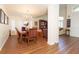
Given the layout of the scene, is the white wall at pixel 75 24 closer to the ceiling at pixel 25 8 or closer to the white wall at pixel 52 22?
the ceiling at pixel 25 8

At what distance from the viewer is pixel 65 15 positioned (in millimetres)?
10477

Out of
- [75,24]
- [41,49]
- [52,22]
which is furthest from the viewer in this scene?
[75,24]

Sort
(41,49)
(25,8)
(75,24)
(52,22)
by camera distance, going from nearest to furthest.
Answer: (41,49) < (52,22) < (25,8) < (75,24)

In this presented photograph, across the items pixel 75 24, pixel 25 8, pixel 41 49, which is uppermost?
pixel 25 8

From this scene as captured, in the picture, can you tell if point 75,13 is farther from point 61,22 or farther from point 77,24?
point 61,22

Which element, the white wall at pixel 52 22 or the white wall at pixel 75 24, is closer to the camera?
the white wall at pixel 52 22

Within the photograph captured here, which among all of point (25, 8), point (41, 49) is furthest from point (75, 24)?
point (41, 49)

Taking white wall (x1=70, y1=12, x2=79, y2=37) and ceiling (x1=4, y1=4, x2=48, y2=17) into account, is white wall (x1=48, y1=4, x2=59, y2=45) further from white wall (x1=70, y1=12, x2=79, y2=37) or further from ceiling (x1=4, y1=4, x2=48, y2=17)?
white wall (x1=70, y1=12, x2=79, y2=37)

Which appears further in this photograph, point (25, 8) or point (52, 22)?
point (25, 8)

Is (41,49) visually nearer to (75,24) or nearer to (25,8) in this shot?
(25,8)

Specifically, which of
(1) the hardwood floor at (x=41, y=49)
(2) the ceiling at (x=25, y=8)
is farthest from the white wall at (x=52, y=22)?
(2) the ceiling at (x=25, y=8)

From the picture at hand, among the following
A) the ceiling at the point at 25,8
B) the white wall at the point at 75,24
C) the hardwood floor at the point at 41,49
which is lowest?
the hardwood floor at the point at 41,49

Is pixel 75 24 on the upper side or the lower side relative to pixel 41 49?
upper

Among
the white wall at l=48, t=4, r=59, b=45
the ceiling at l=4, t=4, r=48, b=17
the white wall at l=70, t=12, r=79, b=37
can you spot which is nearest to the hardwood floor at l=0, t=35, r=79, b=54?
the white wall at l=48, t=4, r=59, b=45
